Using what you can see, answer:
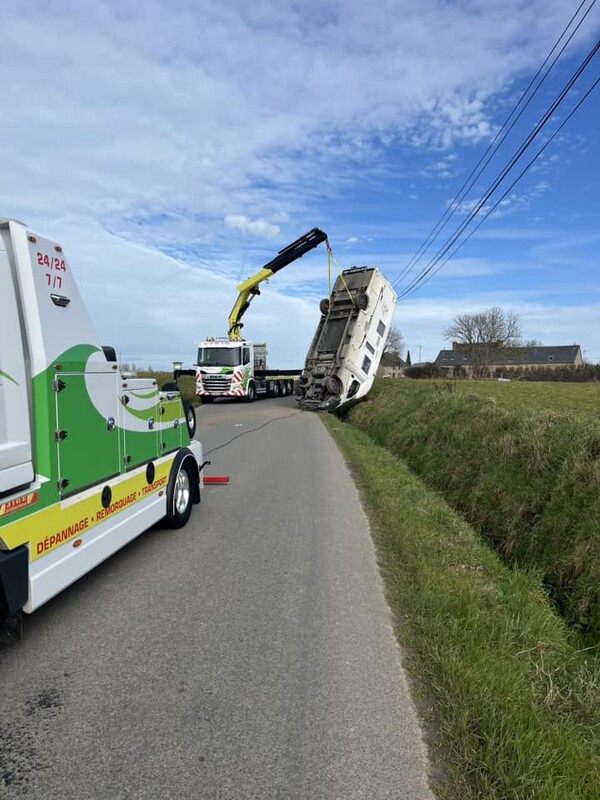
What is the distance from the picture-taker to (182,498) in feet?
20.9

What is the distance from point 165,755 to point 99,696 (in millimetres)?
659

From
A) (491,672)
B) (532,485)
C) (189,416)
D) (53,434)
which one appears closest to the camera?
(491,672)

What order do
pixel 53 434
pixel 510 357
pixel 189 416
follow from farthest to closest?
pixel 510 357 → pixel 189 416 → pixel 53 434

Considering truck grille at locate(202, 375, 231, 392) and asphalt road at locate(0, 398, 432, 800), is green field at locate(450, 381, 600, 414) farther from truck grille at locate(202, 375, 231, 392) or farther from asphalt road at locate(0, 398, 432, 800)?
truck grille at locate(202, 375, 231, 392)

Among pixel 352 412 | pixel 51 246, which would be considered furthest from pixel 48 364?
pixel 352 412

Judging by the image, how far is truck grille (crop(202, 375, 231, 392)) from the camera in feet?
86.0

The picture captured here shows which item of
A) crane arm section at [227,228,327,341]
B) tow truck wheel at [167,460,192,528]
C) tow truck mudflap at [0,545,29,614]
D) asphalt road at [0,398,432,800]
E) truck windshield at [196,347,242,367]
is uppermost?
crane arm section at [227,228,327,341]

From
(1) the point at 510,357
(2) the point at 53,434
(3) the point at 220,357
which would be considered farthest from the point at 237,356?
(1) the point at 510,357

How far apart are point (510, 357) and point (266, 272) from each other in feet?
203

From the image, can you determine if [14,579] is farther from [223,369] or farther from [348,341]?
[223,369]

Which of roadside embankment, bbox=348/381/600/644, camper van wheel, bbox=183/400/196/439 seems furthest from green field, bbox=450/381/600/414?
camper van wheel, bbox=183/400/196/439

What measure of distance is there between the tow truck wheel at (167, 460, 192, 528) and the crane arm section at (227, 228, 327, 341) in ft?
68.6

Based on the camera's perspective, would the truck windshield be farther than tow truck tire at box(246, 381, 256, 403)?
No

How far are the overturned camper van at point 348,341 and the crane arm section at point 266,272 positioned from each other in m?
5.02
